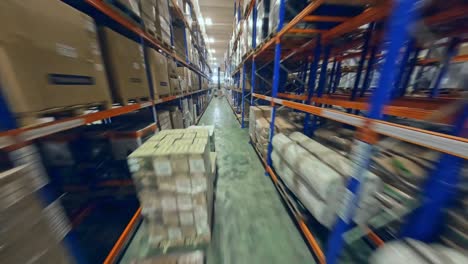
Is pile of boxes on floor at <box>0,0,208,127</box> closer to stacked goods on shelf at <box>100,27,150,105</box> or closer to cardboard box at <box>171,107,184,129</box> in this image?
stacked goods on shelf at <box>100,27,150,105</box>

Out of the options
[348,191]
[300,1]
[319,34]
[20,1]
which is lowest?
[348,191]

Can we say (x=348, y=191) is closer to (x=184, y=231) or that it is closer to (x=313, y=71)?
(x=184, y=231)

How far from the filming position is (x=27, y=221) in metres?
0.77

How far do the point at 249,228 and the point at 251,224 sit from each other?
0.06m

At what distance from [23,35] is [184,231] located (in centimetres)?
183

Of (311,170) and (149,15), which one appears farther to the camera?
(149,15)

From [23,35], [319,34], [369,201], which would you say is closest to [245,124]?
[319,34]

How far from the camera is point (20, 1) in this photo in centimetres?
80

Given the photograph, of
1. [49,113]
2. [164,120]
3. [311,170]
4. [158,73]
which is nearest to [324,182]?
[311,170]

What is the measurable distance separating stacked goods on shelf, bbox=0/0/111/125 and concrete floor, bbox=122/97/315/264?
5.10 feet

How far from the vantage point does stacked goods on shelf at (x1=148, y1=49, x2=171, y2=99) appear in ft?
7.76

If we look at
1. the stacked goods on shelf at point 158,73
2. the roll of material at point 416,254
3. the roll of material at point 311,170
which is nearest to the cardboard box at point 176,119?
the stacked goods on shelf at point 158,73

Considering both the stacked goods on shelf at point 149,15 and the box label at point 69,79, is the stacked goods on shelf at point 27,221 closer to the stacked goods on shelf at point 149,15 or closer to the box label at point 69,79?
the box label at point 69,79

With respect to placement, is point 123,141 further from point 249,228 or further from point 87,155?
point 249,228
